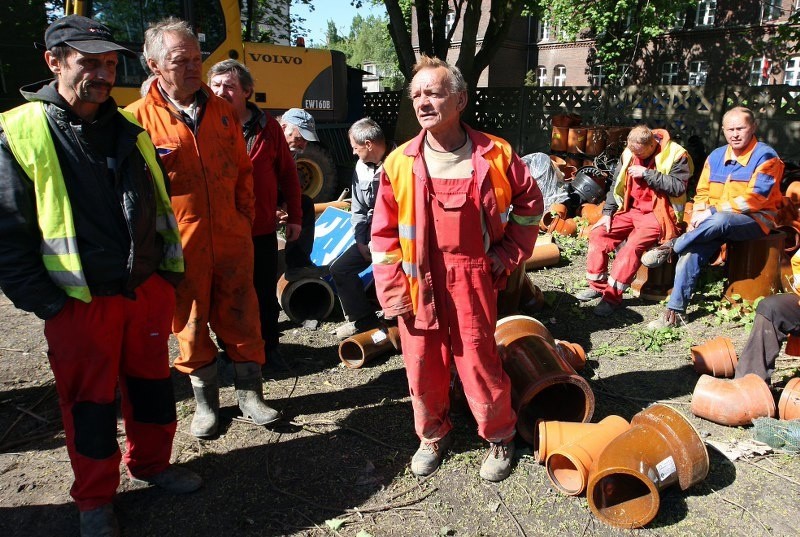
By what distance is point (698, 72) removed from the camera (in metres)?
26.7

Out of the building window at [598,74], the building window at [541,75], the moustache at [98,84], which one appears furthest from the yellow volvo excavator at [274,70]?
the building window at [541,75]

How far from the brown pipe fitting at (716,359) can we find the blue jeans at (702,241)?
84 centimetres

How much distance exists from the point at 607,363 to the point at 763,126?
7.86 metres

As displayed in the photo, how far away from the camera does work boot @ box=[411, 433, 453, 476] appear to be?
2.96 metres

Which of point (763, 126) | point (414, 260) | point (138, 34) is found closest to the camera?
point (414, 260)

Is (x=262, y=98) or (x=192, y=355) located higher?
(x=262, y=98)

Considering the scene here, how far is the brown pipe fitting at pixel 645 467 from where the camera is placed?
2.58m

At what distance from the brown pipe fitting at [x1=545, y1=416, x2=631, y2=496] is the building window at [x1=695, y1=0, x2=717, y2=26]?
94.8 ft

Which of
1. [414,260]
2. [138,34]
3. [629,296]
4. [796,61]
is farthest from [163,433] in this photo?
[796,61]

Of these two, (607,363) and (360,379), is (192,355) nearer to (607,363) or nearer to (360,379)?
(360,379)

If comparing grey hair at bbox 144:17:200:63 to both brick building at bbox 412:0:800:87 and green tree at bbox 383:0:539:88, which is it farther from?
brick building at bbox 412:0:800:87

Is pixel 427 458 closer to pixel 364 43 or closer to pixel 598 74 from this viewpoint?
pixel 598 74

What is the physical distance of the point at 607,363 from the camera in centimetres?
424

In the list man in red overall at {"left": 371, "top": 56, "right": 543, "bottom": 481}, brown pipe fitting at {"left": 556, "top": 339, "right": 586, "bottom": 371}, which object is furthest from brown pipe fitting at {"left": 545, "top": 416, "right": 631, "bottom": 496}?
brown pipe fitting at {"left": 556, "top": 339, "right": 586, "bottom": 371}
